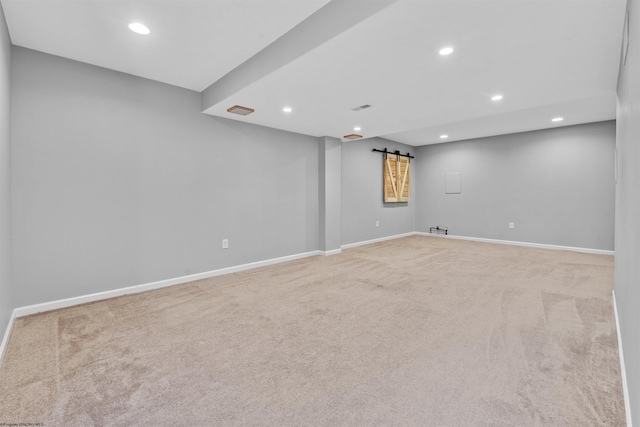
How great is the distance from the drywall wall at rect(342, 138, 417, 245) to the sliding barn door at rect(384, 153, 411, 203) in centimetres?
15

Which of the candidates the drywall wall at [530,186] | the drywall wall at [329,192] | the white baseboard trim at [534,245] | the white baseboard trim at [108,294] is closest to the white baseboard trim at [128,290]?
the white baseboard trim at [108,294]

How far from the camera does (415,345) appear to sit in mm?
2225

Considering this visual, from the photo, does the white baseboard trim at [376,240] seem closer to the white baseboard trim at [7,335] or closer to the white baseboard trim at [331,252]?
the white baseboard trim at [331,252]

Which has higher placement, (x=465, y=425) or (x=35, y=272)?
(x=35, y=272)

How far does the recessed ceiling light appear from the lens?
7.78 feet

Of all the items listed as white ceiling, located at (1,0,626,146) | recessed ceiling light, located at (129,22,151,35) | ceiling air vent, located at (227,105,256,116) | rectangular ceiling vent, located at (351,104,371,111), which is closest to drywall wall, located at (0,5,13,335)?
white ceiling, located at (1,0,626,146)

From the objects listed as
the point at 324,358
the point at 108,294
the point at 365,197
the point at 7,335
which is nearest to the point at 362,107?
the point at 324,358

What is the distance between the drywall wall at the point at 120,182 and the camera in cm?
283

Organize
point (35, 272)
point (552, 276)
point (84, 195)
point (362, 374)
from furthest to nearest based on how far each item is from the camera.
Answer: point (552, 276)
point (84, 195)
point (35, 272)
point (362, 374)

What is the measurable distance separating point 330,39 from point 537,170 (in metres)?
6.17

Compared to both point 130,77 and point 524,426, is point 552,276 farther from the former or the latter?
point 130,77

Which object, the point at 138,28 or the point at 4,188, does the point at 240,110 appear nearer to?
the point at 138,28

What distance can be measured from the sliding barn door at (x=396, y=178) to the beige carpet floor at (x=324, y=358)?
12.9 feet

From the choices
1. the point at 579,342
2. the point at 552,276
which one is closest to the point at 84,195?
the point at 579,342
